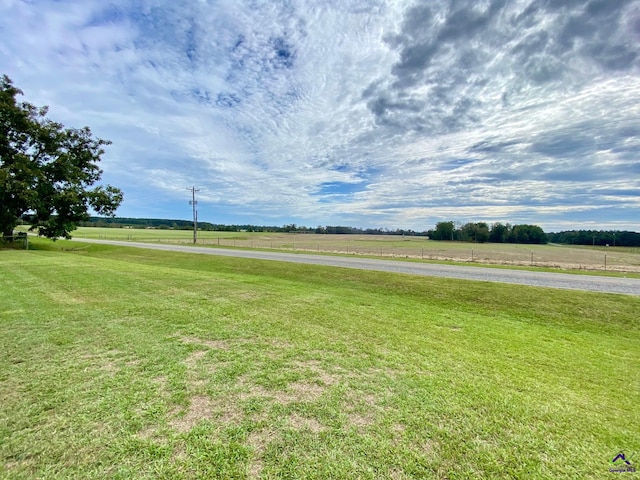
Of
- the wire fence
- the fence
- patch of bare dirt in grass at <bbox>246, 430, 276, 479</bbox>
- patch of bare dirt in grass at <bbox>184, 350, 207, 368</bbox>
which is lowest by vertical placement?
the wire fence

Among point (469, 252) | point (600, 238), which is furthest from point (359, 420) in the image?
point (600, 238)

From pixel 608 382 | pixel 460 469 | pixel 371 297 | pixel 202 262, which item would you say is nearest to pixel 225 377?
pixel 460 469

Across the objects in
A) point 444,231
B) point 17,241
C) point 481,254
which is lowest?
point 481,254

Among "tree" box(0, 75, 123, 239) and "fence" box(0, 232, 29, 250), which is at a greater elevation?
"tree" box(0, 75, 123, 239)

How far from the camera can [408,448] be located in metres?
2.20

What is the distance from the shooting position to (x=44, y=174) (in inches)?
837

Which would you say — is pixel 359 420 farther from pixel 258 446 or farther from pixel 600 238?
pixel 600 238

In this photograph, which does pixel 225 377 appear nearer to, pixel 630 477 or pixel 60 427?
pixel 60 427

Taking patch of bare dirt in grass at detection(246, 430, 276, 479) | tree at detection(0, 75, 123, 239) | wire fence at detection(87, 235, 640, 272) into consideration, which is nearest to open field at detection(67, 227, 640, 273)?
wire fence at detection(87, 235, 640, 272)

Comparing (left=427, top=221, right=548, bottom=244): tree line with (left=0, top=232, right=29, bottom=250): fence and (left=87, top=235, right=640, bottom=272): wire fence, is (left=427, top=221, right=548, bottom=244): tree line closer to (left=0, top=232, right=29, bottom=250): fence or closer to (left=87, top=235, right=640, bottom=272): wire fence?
(left=87, top=235, right=640, bottom=272): wire fence

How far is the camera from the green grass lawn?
6.77 ft

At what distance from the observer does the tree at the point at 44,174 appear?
1956 cm

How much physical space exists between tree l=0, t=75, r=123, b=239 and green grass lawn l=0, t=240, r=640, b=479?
19534mm

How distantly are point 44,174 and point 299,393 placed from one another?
91.5 ft
